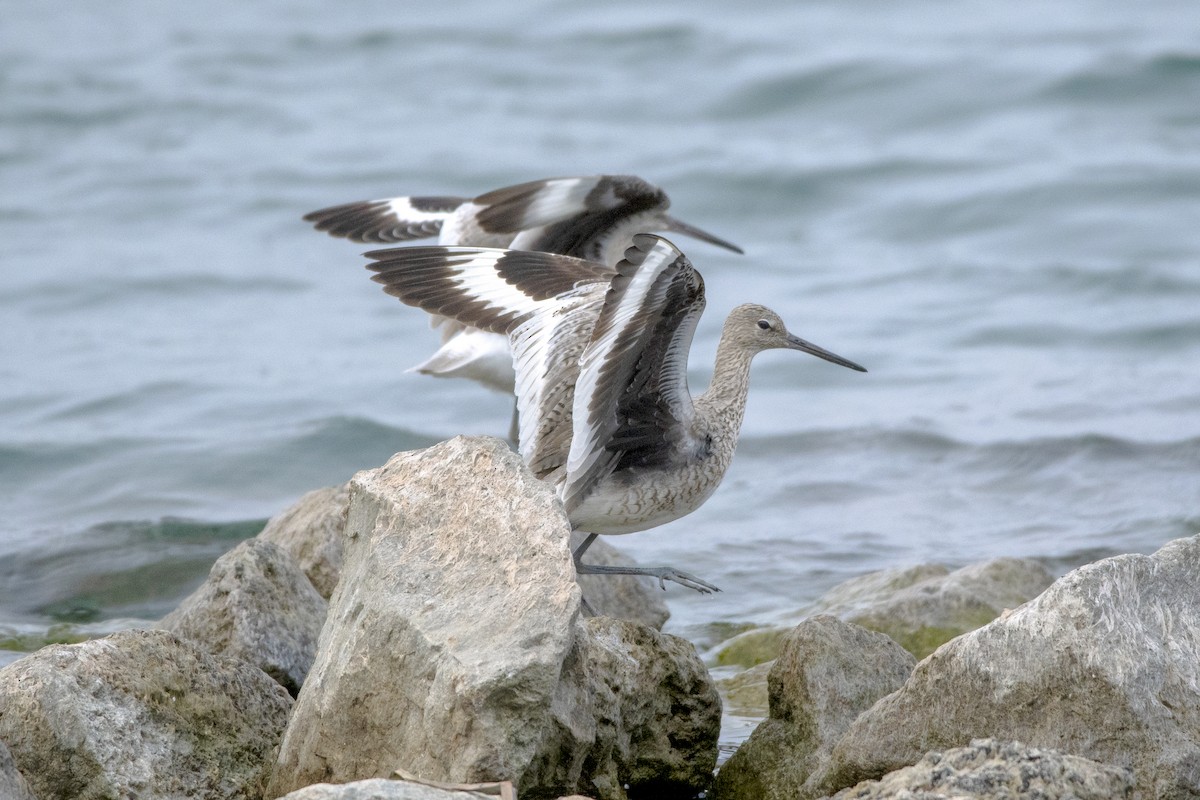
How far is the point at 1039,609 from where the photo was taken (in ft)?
12.9

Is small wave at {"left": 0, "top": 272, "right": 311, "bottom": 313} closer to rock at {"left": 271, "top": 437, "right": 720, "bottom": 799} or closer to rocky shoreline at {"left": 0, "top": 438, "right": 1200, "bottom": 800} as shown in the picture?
rocky shoreline at {"left": 0, "top": 438, "right": 1200, "bottom": 800}

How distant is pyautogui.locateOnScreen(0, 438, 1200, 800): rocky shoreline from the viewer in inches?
148

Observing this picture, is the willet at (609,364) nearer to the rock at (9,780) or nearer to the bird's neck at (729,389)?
the bird's neck at (729,389)

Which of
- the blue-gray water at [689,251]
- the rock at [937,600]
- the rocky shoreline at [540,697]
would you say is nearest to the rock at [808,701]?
the rocky shoreline at [540,697]

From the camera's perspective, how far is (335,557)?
5.72 m

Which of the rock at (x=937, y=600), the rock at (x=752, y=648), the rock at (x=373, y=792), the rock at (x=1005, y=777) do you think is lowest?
the rock at (x=752, y=648)

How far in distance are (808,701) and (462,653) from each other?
114 cm

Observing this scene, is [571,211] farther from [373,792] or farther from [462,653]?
[373,792]

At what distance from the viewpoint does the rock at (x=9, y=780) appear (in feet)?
11.9

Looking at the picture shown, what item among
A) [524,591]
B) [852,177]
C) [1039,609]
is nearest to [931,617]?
[1039,609]

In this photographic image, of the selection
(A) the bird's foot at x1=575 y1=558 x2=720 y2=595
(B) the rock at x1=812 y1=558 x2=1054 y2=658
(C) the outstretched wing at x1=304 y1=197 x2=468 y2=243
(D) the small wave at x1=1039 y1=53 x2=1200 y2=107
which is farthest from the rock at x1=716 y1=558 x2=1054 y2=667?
(D) the small wave at x1=1039 y1=53 x2=1200 y2=107

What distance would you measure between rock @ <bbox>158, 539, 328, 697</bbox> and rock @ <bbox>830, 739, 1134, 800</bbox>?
1985 millimetres

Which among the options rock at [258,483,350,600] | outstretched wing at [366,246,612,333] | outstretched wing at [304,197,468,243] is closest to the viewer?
rock at [258,483,350,600]

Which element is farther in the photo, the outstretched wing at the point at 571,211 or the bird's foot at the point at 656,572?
the outstretched wing at the point at 571,211
